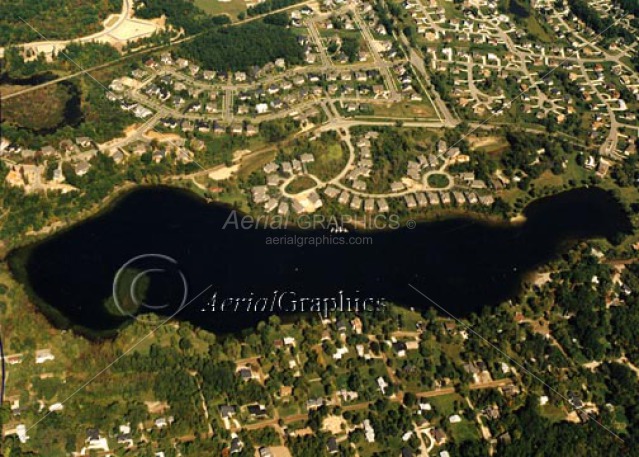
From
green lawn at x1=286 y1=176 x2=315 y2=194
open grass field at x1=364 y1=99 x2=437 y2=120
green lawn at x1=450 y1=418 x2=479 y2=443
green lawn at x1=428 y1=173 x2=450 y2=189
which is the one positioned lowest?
green lawn at x1=450 y1=418 x2=479 y2=443

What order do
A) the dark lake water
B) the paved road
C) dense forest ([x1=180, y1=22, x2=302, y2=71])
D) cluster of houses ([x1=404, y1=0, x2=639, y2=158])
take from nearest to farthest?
the dark lake water < cluster of houses ([x1=404, y1=0, x2=639, y2=158]) < dense forest ([x1=180, y1=22, x2=302, y2=71]) < the paved road

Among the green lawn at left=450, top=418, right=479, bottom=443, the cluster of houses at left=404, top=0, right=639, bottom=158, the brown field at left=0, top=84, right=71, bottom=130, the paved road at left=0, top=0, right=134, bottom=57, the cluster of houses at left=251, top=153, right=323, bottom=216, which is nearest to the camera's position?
the green lawn at left=450, top=418, right=479, bottom=443

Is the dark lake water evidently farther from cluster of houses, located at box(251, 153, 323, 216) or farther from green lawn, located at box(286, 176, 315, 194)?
green lawn, located at box(286, 176, 315, 194)

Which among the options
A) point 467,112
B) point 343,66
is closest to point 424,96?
point 467,112

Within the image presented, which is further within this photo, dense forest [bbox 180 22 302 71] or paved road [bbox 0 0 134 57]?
paved road [bbox 0 0 134 57]

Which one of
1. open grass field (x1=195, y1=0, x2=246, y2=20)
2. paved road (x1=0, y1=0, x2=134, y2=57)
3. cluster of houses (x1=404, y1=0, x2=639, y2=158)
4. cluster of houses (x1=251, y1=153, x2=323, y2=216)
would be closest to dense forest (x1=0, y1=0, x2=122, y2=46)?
paved road (x1=0, y1=0, x2=134, y2=57)

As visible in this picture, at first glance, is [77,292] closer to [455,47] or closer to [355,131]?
[355,131]
